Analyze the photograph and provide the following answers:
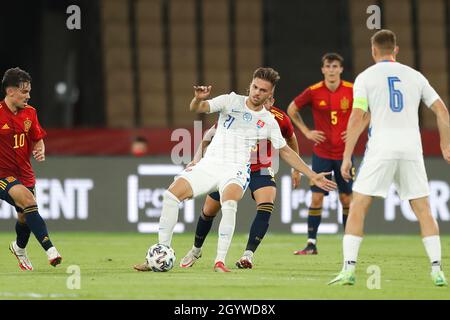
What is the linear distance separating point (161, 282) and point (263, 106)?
2.38m

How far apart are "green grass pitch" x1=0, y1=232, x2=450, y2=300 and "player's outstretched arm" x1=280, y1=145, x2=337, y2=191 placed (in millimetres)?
Result: 784

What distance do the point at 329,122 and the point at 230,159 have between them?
329cm

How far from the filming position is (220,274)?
9914 mm

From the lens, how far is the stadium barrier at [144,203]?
55.0 feet

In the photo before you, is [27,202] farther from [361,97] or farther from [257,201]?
[361,97]

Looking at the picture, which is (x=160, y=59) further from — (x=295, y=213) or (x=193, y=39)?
(x=295, y=213)

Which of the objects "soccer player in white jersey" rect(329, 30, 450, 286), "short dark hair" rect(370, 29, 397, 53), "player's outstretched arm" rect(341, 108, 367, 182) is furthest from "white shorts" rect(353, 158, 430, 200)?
"short dark hair" rect(370, 29, 397, 53)

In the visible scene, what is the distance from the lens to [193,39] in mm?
21922

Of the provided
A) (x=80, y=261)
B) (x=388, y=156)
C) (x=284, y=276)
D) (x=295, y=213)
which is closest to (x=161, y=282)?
(x=284, y=276)

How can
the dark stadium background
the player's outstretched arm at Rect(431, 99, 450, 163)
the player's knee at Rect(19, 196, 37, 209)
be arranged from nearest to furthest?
the player's outstretched arm at Rect(431, 99, 450, 163)
the player's knee at Rect(19, 196, 37, 209)
the dark stadium background

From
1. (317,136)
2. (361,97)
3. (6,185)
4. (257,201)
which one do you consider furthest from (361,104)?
(317,136)

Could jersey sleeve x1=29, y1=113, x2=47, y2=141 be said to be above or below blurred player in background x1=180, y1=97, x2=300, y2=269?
above

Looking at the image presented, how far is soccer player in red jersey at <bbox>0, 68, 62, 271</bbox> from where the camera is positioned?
10398 millimetres

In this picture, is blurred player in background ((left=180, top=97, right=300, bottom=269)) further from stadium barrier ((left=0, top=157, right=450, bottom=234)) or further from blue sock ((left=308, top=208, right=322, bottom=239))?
stadium barrier ((left=0, top=157, right=450, bottom=234))
